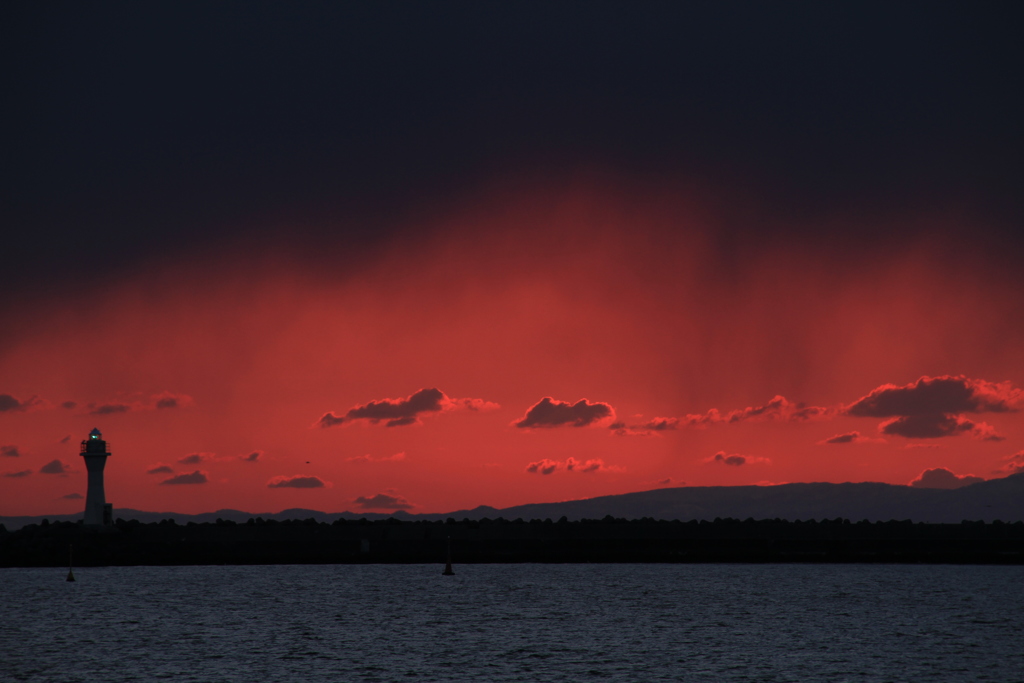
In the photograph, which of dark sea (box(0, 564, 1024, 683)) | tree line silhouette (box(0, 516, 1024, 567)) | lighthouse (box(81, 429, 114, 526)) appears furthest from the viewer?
tree line silhouette (box(0, 516, 1024, 567))

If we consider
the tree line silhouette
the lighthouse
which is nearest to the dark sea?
the lighthouse

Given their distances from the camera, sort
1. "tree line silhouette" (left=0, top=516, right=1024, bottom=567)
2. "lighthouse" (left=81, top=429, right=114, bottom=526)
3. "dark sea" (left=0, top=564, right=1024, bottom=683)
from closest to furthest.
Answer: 1. "dark sea" (left=0, top=564, right=1024, bottom=683)
2. "lighthouse" (left=81, top=429, right=114, bottom=526)
3. "tree line silhouette" (left=0, top=516, right=1024, bottom=567)

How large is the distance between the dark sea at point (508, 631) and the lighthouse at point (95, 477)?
10.9 meters

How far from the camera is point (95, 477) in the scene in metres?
98.6

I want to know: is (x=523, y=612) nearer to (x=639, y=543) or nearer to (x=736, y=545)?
(x=639, y=543)

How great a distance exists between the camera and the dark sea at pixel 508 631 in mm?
38094

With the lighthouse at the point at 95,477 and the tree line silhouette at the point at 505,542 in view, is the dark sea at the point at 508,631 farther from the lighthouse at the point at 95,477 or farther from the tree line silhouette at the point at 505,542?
the tree line silhouette at the point at 505,542

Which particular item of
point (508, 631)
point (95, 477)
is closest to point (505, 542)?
point (95, 477)

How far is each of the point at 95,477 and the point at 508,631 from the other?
204 feet

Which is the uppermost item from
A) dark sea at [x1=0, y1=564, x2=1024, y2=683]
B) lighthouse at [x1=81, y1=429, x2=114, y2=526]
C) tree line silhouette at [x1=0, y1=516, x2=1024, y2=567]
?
lighthouse at [x1=81, y1=429, x2=114, y2=526]

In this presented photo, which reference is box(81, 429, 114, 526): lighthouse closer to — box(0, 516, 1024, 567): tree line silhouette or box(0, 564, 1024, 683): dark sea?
box(0, 516, 1024, 567): tree line silhouette

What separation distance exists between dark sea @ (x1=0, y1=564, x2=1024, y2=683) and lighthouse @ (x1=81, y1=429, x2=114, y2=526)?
35.7ft

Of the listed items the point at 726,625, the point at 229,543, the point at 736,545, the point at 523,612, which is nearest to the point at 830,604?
the point at 726,625

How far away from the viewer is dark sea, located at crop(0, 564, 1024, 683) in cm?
3809
